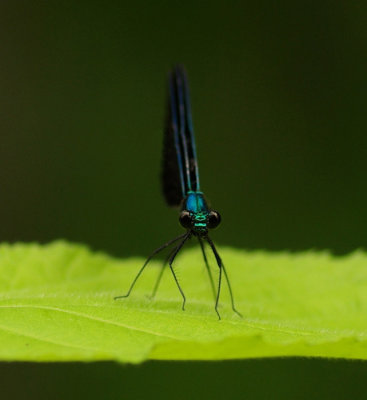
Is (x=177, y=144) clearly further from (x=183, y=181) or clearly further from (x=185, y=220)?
(x=185, y=220)

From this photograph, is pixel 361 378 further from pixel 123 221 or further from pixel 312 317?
pixel 123 221

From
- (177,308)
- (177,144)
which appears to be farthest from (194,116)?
(177,308)

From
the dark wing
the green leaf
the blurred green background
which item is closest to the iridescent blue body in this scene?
the dark wing

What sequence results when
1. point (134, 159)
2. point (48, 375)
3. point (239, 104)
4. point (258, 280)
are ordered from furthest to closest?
point (239, 104), point (134, 159), point (48, 375), point (258, 280)

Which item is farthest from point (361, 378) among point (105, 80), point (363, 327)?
point (105, 80)

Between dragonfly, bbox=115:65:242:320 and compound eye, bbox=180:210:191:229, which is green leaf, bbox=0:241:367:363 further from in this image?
compound eye, bbox=180:210:191:229

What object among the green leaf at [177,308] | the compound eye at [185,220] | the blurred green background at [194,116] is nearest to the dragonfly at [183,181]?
the compound eye at [185,220]

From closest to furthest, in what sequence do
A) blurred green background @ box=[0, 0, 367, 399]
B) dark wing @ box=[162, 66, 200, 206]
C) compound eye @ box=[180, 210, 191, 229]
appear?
1. compound eye @ box=[180, 210, 191, 229]
2. dark wing @ box=[162, 66, 200, 206]
3. blurred green background @ box=[0, 0, 367, 399]
